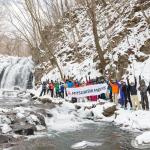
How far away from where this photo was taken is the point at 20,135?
1462 cm

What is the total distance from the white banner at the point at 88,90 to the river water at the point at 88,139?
204 inches

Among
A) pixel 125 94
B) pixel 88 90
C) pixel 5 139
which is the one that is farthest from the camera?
pixel 88 90

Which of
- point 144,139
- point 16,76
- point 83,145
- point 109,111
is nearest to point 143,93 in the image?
point 109,111

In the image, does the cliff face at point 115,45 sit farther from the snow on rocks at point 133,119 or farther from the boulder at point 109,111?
the snow on rocks at point 133,119

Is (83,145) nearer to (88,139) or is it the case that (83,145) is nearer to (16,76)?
(88,139)

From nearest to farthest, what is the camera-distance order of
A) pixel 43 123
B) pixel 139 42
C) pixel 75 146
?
pixel 75 146 → pixel 43 123 → pixel 139 42

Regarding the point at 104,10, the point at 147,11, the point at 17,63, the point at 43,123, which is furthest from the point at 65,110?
the point at 17,63

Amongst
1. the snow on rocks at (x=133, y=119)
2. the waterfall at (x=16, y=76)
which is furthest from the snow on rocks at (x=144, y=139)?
the waterfall at (x=16, y=76)

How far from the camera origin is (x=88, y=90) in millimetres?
21625

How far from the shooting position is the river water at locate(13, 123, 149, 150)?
12.3 metres

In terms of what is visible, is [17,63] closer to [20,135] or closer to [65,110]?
[65,110]

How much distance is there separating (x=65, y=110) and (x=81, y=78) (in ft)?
29.4

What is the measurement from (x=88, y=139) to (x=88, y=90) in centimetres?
824

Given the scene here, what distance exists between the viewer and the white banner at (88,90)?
21.1 meters
